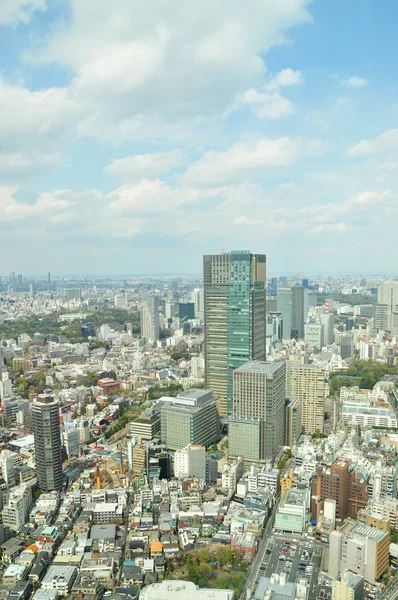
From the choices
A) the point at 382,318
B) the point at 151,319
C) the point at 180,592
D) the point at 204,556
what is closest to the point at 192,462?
the point at 204,556

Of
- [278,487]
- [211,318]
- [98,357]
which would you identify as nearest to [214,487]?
[278,487]

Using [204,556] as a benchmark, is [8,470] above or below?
above

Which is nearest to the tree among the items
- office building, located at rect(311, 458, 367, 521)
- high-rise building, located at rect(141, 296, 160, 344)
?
office building, located at rect(311, 458, 367, 521)

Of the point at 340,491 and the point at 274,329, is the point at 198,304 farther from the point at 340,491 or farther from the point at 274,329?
the point at 340,491

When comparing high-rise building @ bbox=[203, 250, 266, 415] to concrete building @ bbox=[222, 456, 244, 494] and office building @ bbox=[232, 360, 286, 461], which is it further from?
concrete building @ bbox=[222, 456, 244, 494]

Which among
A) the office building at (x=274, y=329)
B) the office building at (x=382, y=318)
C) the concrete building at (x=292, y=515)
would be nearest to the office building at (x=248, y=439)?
the concrete building at (x=292, y=515)

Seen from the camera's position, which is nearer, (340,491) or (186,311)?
(340,491)
